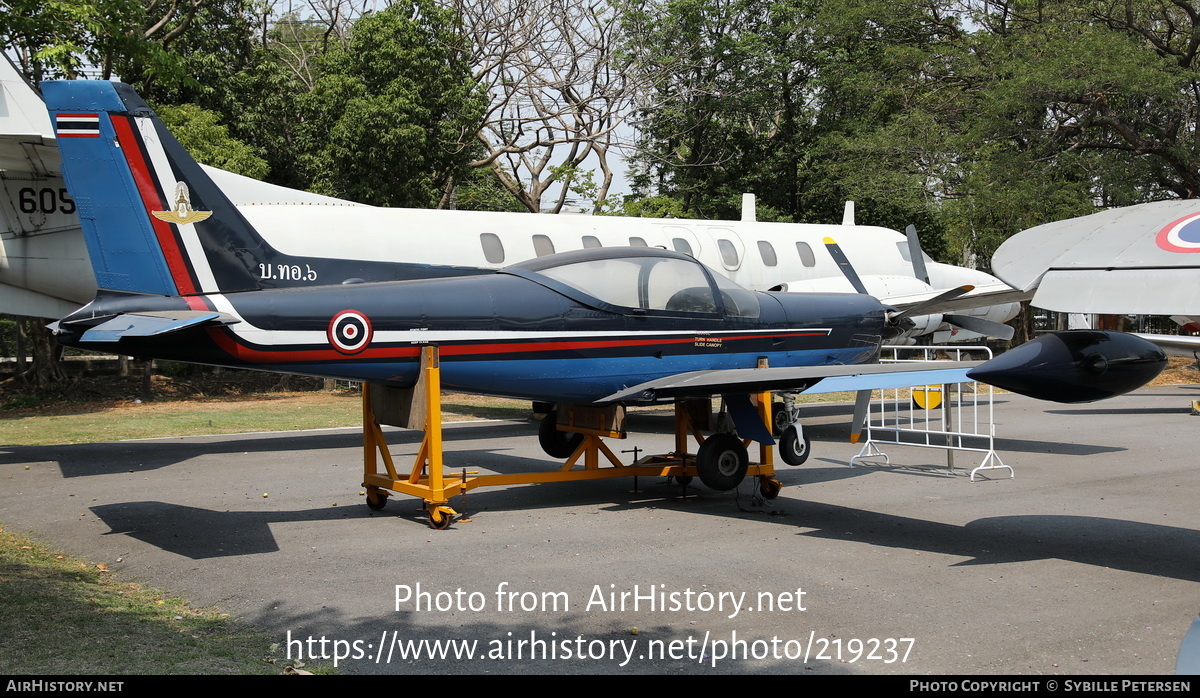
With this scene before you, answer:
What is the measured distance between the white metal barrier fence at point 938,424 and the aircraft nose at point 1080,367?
3.37 m

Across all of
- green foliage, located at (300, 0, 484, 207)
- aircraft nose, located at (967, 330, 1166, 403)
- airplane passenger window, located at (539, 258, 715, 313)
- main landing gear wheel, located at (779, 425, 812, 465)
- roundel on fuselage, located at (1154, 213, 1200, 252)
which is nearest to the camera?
roundel on fuselage, located at (1154, 213, 1200, 252)

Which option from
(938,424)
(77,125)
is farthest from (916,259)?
(77,125)

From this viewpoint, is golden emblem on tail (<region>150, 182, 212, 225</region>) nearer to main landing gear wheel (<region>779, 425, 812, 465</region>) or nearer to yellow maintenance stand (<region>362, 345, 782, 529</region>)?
yellow maintenance stand (<region>362, 345, 782, 529</region>)

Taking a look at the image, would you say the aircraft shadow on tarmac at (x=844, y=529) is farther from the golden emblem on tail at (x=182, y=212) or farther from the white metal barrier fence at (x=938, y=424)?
the golden emblem on tail at (x=182, y=212)

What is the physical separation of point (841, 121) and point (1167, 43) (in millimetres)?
12575

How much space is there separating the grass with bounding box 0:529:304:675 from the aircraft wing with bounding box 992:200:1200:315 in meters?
4.67

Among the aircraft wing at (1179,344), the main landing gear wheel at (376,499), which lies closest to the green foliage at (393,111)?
the main landing gear wheel at (376,499)

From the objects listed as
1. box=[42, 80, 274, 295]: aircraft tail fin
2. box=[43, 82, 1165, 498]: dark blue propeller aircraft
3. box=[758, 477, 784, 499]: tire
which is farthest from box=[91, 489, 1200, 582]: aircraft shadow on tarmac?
box=[42, 80, 274, 295]: aircraft tail fin

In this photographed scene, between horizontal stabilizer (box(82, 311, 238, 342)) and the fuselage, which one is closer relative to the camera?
horizontal stabilizer (box(82, 311, 238, 342))

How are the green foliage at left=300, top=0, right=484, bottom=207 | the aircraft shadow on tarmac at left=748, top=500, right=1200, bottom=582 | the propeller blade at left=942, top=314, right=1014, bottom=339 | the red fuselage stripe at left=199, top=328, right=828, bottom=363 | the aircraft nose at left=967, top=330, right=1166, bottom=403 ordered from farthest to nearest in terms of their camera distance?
the green foliage at left=300, top=0, right=484, bottom=207, the propeller blade at left=942, top=314, right=1014, bottom=339, the red fuselage stripe at left=199, top=328, right=828, bottom=363, the aircraft shadow on tarmac at left=748, top=500, right=1200, bottom=582, the aircraft nose at left=967, top=330, right=1166, bottom=403

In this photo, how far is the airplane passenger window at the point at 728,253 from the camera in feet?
63.1

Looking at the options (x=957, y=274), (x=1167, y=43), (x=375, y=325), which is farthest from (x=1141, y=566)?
(x=1167, y=43)

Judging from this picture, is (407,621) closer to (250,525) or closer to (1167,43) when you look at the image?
(250,525)

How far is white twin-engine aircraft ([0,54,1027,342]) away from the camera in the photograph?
50.0 feet
